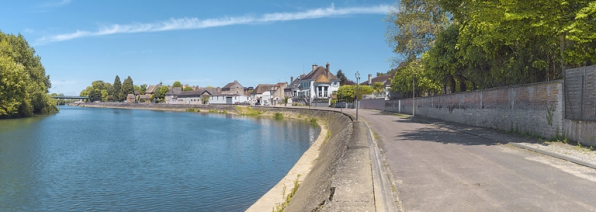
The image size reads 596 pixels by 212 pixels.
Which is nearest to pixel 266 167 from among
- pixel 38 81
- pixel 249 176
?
pixel 249 176

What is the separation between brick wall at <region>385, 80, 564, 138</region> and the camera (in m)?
16.1

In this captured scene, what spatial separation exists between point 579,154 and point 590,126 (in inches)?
76.7

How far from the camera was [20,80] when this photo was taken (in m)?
55.3

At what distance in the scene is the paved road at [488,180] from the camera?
7.41 meters

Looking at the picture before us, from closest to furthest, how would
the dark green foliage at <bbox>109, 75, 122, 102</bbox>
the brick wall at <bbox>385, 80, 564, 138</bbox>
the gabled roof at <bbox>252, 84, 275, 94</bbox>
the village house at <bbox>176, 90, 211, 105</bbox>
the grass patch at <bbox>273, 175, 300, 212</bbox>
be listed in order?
the grass patch at <bbox>273, 175, 300, 212</bbox> → the brick wall at <bbox>385, 80, 564, 138</bbox> → the gabled roof at <bbox>252, 84, 275, 94</bbox> → the village house at <bbox>176, 90, 211, 105</bbox> → the dark green foliage at <bbox>109, 75, 122, 102</bbox>

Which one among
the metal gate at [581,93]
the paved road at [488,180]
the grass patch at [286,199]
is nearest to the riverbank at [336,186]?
the grass patch at [286,199]

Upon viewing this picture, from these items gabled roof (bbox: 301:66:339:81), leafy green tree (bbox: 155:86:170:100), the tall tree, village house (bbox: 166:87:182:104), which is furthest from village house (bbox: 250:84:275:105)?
the tall tree

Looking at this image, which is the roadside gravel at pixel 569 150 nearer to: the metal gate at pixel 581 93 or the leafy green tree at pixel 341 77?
the metal gate at pixel 581 93

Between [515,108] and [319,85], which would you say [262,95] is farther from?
[515,108]

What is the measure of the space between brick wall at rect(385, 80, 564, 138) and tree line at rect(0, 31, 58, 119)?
56670 millimetres

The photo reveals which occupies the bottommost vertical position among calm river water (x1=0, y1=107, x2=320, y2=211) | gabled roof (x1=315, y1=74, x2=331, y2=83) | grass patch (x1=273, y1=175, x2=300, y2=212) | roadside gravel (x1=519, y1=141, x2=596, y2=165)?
calm river water (x1=0, y1=107, x2=320, y2=211)

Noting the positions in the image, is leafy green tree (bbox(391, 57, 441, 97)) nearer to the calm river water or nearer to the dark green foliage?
the calm river water

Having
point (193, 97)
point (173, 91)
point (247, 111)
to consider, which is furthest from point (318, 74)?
point (173, 91)

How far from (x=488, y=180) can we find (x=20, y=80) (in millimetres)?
64094
